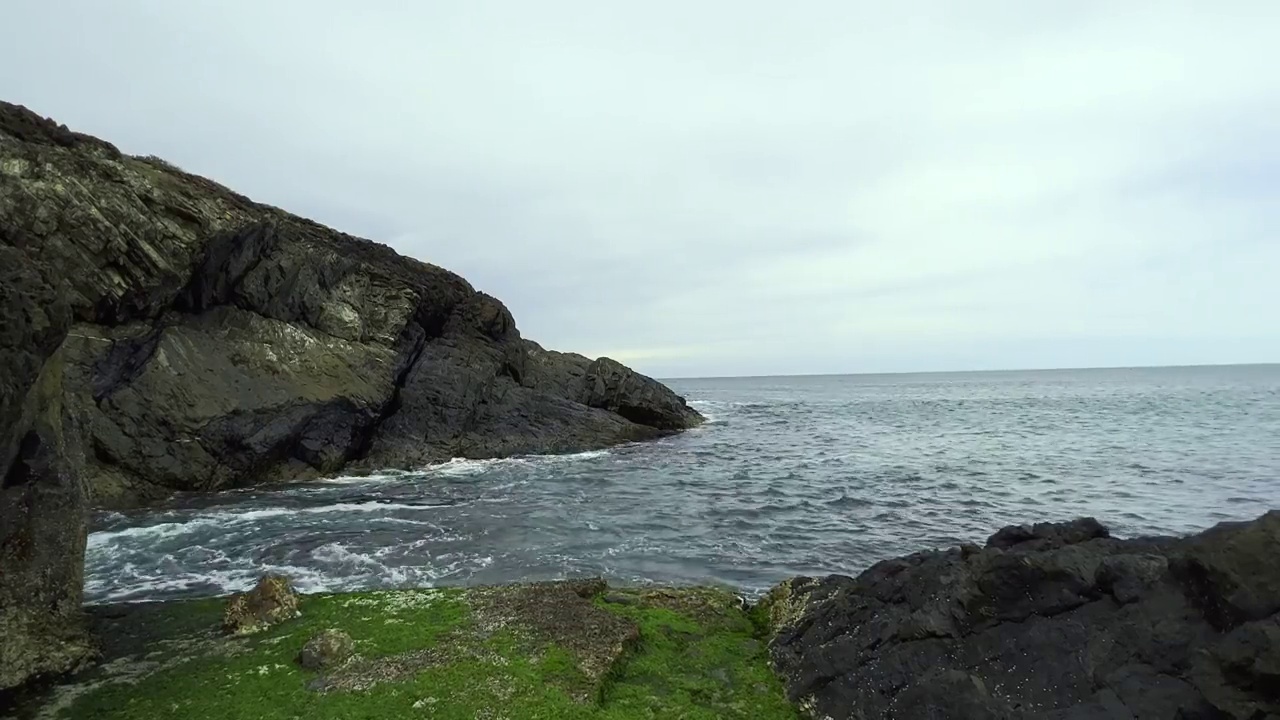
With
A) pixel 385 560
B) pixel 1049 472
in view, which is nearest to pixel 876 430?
pixel 1049 472

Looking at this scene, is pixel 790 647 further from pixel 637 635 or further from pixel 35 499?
pixel 35 499

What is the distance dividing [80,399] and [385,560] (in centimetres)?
1652

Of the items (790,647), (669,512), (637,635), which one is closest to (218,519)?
(669,512)

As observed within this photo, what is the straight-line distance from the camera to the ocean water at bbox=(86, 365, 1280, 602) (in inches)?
608

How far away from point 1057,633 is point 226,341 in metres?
31.7

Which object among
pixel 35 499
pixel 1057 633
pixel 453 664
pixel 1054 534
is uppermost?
pixel 35 499

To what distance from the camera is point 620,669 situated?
27.8 ft

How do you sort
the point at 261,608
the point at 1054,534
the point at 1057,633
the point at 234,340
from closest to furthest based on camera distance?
the point at 1057,633 → the point at 1054,534 → the point at 261,608 → the point at 234,340

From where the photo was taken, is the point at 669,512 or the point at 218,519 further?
the point at 669,512

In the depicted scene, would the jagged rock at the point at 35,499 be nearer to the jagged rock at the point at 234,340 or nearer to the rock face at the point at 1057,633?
the rock face at the point at 1057,633

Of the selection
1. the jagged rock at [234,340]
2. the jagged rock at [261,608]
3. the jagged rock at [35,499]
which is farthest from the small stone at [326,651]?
the jagged rock at [234,340]

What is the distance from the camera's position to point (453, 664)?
26.7ft

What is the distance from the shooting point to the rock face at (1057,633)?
5.39 m

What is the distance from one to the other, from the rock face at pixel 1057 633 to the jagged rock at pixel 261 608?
23.3ft
